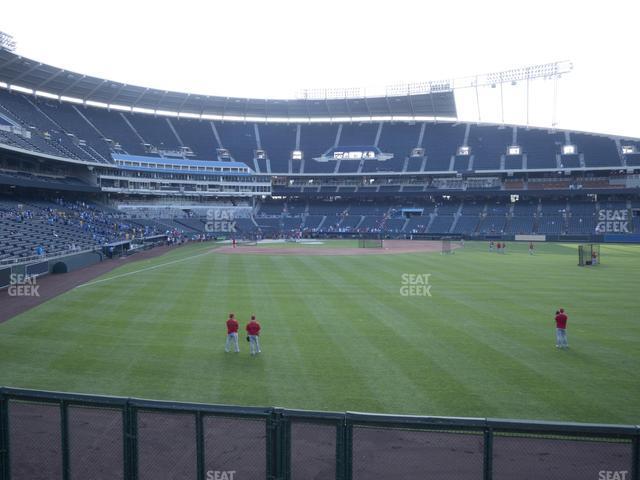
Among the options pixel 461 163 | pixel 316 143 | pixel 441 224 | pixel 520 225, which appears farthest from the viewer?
pixel 316 143

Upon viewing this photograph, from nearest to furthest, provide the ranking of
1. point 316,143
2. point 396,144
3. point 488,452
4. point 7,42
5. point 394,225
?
1. point 488,452
2. point 7,42
3. point 394,225
4. point 396,144
5. point 316,143

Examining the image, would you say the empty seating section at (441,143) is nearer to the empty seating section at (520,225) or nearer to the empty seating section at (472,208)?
the empty seating section at (472,208)

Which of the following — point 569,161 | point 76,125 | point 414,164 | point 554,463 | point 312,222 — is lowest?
point 554,463

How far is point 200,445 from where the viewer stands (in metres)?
5.87

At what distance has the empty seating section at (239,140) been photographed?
3556 inches

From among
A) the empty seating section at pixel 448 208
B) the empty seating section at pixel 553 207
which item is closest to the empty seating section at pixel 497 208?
the empty seating section at pixel 448 208

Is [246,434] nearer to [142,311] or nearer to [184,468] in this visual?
[184,468]

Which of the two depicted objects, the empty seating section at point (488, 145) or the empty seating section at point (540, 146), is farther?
the empty seating section at point (488, 145)

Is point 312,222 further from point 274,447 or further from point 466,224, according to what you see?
point 274,447

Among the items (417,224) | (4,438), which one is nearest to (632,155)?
(417,224)

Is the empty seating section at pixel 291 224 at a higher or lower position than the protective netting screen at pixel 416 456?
higher

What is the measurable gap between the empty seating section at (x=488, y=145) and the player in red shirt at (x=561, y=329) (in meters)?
68.8

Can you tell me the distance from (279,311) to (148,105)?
76246 millimetres

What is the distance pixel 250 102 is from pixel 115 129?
25592mm
